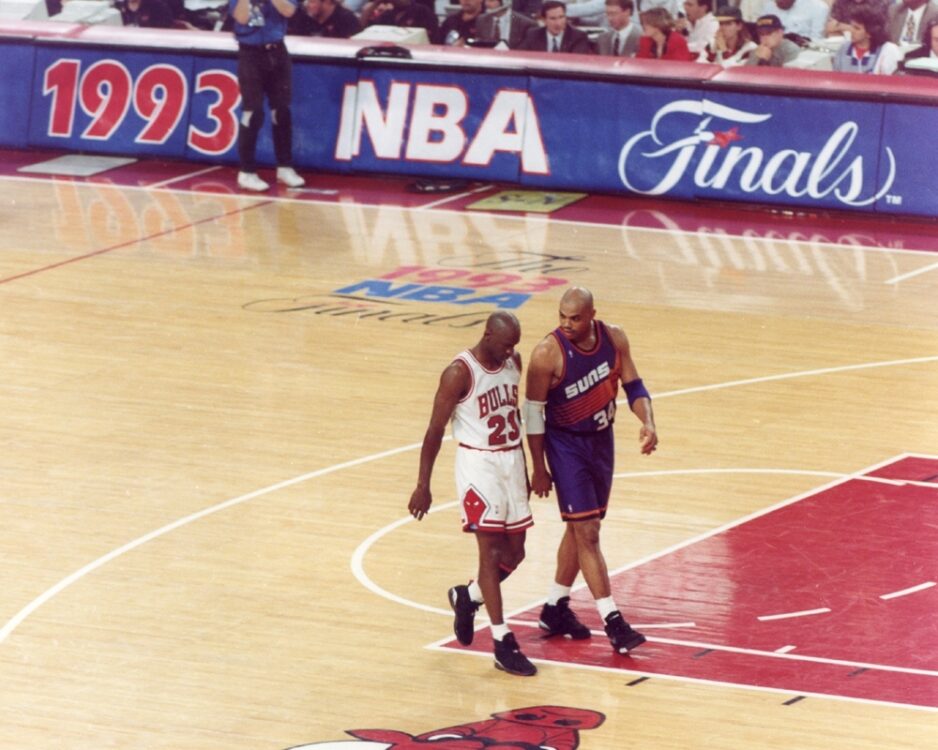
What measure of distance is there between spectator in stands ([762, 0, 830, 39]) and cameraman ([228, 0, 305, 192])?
19.6 feet

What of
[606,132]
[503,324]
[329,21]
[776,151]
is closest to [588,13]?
[329,21]

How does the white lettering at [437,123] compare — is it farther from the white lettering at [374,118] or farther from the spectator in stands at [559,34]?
the spectator in stands at [559,34]

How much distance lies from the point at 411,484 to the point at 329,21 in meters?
12.7

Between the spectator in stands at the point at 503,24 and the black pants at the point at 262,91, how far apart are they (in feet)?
10.7

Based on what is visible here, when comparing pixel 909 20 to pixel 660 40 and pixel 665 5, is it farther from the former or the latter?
pixel 665 5

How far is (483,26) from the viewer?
893 inches

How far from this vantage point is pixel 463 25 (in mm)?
22688

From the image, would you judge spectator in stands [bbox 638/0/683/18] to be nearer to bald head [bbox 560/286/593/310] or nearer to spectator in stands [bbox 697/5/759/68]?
spectator in stands [bbox 697/5/759/68]

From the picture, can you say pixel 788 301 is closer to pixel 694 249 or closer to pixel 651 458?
pixel 694 249

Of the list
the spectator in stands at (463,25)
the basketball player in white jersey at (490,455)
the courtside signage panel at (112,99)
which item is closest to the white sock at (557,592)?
the basketball player in white jersey at (490,455)

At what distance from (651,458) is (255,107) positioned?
974cm

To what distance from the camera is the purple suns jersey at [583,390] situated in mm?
8625

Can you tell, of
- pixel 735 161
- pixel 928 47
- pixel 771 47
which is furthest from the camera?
pixel 771 47

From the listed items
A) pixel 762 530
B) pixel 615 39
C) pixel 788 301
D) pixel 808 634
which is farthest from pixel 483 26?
pixel 808 634
